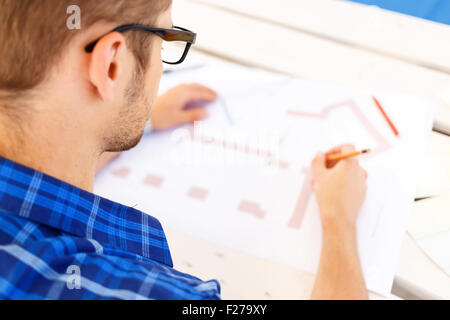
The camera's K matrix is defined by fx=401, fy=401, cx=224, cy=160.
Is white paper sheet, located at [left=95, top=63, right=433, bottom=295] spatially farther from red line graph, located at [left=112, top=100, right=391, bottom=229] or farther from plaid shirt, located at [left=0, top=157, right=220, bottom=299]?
plaid shirt, located at [left=0, top=157, right=220, bottom=299]

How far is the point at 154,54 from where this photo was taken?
52 centimetres

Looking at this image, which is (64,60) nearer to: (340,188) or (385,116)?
(340,188)

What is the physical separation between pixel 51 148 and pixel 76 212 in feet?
0.25

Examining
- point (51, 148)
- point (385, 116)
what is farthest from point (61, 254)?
point (385, 116)

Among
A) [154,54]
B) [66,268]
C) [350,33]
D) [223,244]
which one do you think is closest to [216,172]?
[223,244]

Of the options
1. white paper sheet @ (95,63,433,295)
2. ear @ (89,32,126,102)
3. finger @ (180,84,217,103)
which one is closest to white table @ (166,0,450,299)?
white paper sheet @ (95,63,433,295)

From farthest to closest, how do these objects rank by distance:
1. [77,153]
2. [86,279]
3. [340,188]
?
[340,188], [77,153], [86,279]

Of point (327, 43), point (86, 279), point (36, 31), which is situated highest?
point (327, 43)

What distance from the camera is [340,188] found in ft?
2.02

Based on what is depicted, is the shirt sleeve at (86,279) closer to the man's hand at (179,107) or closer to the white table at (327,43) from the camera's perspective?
the white table at (327,43)

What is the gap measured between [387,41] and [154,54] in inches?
23.6

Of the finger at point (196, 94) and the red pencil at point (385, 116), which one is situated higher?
the red pencil at point (385, 116)

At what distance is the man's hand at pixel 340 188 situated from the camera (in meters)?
0.59

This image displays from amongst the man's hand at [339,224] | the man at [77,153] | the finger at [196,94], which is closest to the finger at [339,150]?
the man's hand at [339,224]
